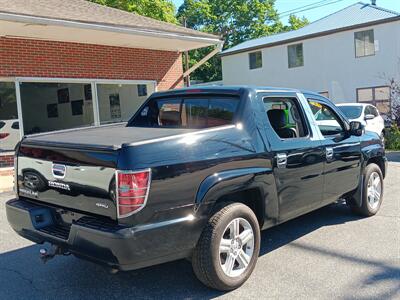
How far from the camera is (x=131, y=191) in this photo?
334 cm

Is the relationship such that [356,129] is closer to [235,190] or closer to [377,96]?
[235,190]

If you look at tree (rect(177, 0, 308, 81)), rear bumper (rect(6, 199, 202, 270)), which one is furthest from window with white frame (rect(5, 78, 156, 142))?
tree (rect(177, 0, 308, 81))

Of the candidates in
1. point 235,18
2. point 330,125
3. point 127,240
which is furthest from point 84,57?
point 235,18

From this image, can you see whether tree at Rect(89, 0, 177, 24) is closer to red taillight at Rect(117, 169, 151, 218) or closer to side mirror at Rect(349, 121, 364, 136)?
side mirror at Rect(349, 121, 364, 136)

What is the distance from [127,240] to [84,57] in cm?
948

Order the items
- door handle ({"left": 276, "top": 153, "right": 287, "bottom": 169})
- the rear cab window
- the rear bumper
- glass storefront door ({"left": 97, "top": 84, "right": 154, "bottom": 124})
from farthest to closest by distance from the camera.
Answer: glass storefront door ({"left": 97, "top": 84, "right": 154, "bottom": 124}) → the rear cab window → door handle ({"left": 276, "top": 153, "right": 287, "bottom": 169}) → the rear bumper

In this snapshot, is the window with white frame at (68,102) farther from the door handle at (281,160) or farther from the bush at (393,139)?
the bush at (393,139)

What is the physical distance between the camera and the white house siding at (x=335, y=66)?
2383 cm

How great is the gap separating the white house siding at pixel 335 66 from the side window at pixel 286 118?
818 inches

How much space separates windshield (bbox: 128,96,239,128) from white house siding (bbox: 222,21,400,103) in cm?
2134

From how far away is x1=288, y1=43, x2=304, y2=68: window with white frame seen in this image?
27594 millimetres

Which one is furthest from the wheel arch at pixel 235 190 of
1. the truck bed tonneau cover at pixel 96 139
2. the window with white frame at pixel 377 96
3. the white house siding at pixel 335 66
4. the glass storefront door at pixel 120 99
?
the white house siding at pixel 335 66

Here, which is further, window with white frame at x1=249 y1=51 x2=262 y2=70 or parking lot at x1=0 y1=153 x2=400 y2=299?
window with white frame at x1=249 y1=51 x2=262 y2=70

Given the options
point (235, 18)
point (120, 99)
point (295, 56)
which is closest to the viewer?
point (120, 99)
